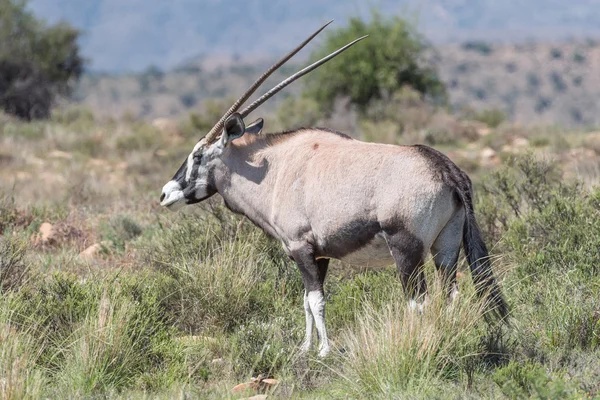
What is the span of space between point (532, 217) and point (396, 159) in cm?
302

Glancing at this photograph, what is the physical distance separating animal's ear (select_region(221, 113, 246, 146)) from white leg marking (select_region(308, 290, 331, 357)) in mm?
1635

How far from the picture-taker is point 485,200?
11.3 metres

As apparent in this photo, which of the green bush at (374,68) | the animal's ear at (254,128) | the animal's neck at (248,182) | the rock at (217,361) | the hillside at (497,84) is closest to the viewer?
the rock at (217,361)

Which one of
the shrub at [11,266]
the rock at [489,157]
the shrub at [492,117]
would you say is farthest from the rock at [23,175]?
the shrub at [492,117]

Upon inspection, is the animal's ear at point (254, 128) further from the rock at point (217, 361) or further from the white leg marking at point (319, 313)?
the rock at point (217, 361)

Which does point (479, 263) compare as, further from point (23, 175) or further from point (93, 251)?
point (23, 175)

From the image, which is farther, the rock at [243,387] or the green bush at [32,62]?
the green bush at [32,62]

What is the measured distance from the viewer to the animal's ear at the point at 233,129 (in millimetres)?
8031

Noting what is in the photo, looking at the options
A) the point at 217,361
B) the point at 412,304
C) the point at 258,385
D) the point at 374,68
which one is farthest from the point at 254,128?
the point at 374,68

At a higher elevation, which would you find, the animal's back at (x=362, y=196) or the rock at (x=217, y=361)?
the animal's back at (x=362, y=196)

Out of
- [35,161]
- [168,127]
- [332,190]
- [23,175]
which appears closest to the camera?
[332,190]

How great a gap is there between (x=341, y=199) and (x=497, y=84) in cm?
10171

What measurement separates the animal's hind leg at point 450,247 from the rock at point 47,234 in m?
6.19

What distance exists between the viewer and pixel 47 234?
38.3ft
